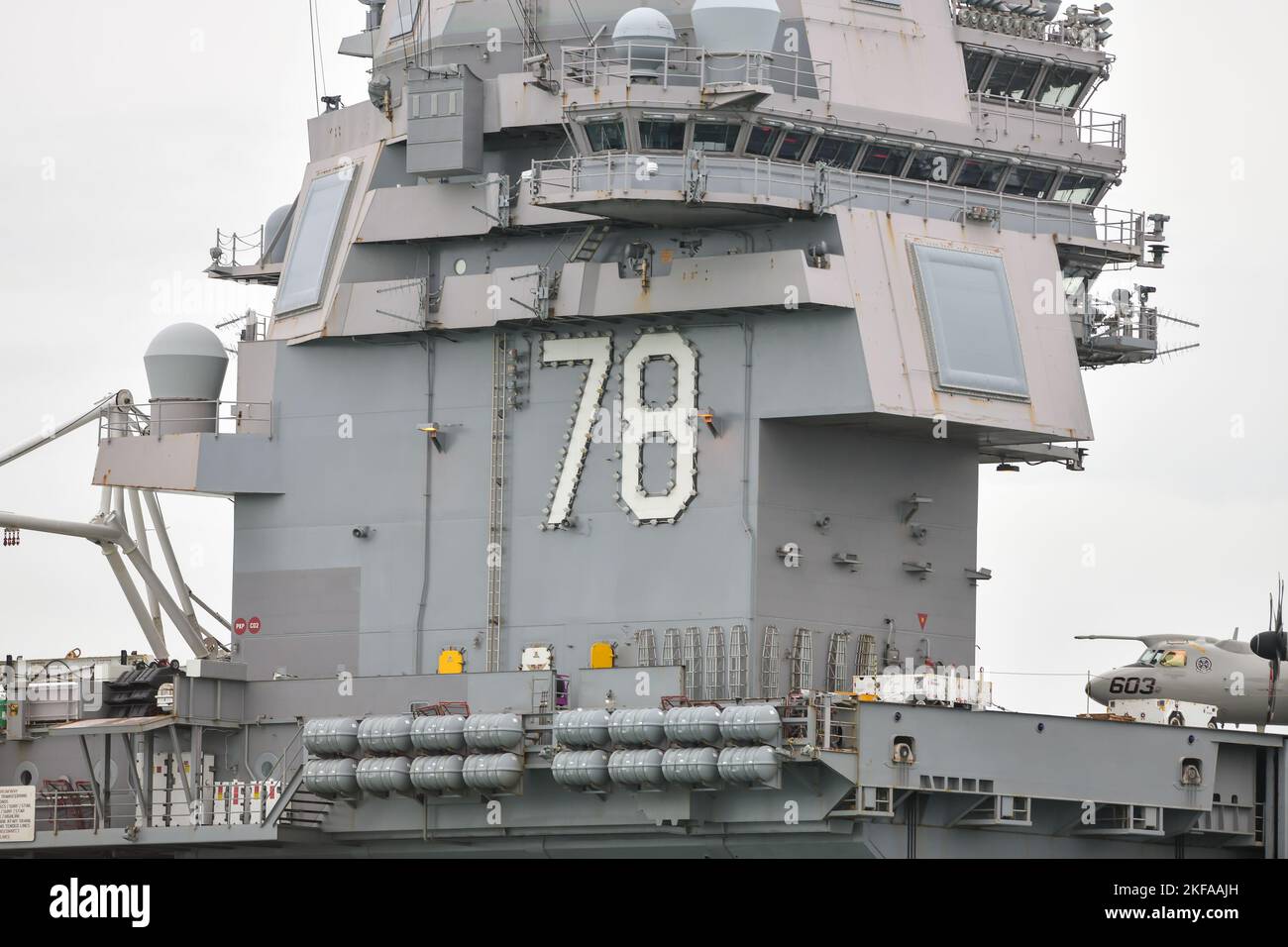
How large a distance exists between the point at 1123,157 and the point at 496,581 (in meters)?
12.1

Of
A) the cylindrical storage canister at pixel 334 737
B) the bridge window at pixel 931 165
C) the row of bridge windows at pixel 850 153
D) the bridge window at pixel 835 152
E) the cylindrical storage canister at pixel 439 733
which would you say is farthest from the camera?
the bridge window at pixel 931 165

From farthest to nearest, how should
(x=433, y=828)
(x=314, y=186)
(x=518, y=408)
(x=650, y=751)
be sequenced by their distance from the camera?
(x=314, y=186)
(x=518, y=408)
(x=433, y=828)
(x=650, y=751)

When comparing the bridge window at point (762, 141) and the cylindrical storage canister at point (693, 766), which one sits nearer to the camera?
the cylindrical storage canister at point (693, 766)

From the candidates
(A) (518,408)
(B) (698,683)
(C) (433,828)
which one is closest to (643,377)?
(A) (518,408)

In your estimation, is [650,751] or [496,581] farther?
[496,581]

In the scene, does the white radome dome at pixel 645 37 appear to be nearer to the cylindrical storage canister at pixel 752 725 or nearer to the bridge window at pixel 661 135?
the bridge window at pixel 661 135

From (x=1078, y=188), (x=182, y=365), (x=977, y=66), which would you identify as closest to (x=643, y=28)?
(x=977, y=66)

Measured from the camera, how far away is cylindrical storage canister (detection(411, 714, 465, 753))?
36.1 meters

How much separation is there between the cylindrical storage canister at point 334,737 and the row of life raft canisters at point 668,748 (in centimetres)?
315

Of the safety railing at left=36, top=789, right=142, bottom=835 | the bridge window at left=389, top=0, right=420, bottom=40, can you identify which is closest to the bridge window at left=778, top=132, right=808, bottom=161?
the bridge window at left=389, top=0, right=420, bottom=40

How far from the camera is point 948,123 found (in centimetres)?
4044

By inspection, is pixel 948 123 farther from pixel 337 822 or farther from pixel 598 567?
pixel 337 822

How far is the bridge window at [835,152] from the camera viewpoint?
39438 mm

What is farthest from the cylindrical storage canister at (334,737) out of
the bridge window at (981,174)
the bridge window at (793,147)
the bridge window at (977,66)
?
the bridge window at (977,66)
